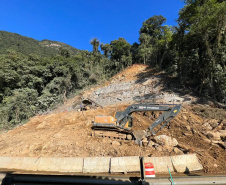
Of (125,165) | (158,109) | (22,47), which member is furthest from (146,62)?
(22,47)

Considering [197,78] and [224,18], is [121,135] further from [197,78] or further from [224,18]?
[224,18]

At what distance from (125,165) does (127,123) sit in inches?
71.3

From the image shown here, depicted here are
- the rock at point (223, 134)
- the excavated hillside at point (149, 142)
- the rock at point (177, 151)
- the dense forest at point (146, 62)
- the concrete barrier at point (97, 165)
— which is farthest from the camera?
the dense forest at point (146, 62)

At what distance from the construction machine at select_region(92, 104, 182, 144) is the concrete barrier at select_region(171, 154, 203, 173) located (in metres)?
1.32

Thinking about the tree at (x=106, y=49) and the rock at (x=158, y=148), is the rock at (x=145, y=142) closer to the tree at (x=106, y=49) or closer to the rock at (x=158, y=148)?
the rock at (x=158, y=148)

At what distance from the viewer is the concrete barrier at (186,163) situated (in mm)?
4402

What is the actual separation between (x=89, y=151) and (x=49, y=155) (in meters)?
1.74

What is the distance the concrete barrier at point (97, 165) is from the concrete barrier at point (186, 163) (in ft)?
7.90

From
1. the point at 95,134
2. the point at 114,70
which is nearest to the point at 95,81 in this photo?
the point at 114,70

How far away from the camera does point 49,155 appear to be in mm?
5434

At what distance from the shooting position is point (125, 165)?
4512mm

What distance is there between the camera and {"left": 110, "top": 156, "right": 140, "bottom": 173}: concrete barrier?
4457mm

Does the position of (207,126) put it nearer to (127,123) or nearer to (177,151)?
(177,151)

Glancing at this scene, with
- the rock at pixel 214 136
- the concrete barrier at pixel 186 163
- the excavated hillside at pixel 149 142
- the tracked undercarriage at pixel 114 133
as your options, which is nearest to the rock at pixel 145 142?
the excavated hillside at pixel 149 142
